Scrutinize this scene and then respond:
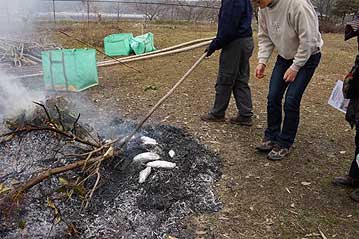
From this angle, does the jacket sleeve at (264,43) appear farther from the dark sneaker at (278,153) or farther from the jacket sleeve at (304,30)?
the dark sneaker at (278,153)

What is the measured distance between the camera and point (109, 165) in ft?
10.6

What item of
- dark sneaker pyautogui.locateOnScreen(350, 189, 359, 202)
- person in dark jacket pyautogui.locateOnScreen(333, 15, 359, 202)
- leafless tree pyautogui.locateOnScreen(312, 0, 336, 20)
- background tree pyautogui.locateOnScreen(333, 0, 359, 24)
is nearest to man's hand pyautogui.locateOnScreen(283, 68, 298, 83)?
person in dark jacket pyautogui.locateOnScreen(333, 15, 359, 202)

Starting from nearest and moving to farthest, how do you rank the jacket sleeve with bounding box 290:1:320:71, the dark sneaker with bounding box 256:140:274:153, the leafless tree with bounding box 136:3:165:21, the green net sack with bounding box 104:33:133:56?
the jacket sleeve with bounding box 290:1:320:71 → the dark sneaker with bounding box 256:140:274:153 → the green net sack with bounding box 104:33:133:56 → the leafless tree with bounding box 136:3:165:21

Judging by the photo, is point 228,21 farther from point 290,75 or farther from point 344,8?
point 344,8

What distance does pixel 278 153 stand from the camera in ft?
11.7

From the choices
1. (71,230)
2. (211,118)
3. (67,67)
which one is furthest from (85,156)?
(67,67)

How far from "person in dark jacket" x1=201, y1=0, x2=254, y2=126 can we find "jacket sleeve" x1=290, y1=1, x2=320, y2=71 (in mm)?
913

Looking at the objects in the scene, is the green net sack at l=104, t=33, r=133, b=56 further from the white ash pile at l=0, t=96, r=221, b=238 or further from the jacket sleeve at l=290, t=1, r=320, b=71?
the jacket sleeve at l=290, t=1, r=320, b=71

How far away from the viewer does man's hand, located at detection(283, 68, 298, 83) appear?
10.3 ft

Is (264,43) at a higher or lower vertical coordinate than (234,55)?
higher

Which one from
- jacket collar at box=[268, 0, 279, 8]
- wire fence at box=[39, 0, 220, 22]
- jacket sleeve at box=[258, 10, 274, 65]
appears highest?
jacket collar at box=[268, 0, 279, 8]

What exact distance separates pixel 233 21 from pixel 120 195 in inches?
83.6

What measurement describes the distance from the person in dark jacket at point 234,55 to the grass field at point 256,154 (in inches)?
8.1

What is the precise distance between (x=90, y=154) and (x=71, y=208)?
1.54 ft
